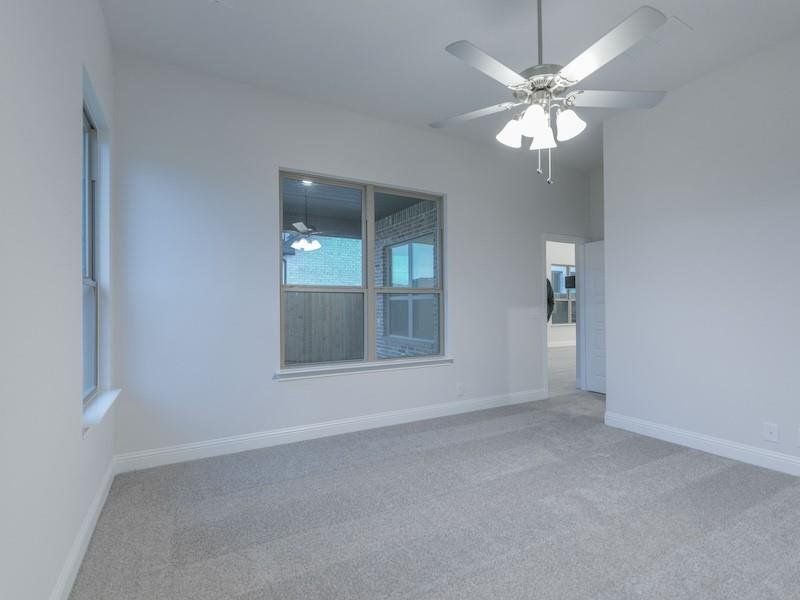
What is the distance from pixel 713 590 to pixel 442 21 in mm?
3234

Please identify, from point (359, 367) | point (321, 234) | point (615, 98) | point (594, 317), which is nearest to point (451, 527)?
point (359, 367)

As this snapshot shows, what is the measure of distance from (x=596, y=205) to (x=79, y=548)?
19.4 feet

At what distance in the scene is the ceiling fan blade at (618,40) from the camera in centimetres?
161

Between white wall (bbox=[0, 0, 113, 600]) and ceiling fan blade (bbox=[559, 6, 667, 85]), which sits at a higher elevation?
ceiling fan blade (bbox=[559, 6, 667, 85])

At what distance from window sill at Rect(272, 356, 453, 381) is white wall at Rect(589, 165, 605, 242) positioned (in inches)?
108

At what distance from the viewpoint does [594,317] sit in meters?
5.47

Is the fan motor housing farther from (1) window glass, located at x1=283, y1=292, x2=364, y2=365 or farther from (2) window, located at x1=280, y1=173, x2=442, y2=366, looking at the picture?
(1) window glass, located at x1=283, y1=292, x2=364, y2=365

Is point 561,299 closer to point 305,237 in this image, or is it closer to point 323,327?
point 323,327

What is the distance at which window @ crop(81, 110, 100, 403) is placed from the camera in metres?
2.63

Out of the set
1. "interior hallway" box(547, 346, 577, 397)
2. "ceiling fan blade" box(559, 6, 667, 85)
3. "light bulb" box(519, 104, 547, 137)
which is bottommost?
"interior hallway" box(547, 346, 577, 397)

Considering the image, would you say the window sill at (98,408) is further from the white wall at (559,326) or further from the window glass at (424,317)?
the white wall at (559,326)

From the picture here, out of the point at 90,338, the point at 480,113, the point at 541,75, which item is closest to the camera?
the point at 541,75

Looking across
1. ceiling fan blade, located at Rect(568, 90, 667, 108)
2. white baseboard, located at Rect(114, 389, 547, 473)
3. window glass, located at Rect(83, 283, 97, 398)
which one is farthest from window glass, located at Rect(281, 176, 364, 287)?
ceiling fan blade, located at Rect(568, 90, 667, 108)

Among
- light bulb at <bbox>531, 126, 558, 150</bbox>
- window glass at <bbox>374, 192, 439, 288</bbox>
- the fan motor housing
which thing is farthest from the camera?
window glass at <bbox>374, 192, 439, 288</bbox>
